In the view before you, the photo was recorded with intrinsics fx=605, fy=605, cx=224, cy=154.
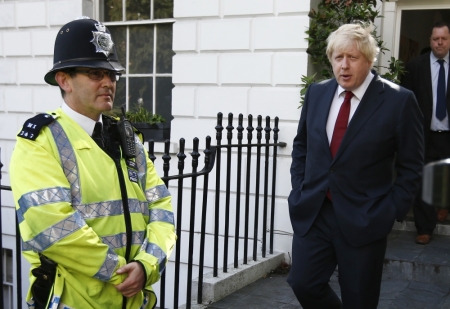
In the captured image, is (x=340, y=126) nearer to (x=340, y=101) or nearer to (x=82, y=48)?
(x=340, y=101)

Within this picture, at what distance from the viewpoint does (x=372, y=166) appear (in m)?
3.43

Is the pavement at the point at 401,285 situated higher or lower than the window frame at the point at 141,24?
lower

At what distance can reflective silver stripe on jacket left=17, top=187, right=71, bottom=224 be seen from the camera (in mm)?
2285

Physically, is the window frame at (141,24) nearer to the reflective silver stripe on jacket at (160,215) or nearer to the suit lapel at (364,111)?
the suit lapel at (364,111)

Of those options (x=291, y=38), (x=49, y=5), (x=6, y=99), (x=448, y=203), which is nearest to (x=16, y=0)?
(x=49, y=5)

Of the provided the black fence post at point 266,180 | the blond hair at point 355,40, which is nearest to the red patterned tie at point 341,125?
the blond hair at point 355,40

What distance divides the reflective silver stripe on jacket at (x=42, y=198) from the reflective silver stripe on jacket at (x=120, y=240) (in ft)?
0.81

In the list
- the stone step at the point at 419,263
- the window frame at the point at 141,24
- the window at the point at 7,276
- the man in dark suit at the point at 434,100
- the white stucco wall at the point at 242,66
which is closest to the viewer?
the stone step at the point at 419,263

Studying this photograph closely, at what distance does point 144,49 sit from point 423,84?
3.42m

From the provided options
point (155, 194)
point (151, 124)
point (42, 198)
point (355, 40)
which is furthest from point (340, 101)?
point (151, 124)

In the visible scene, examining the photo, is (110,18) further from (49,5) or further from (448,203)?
(448,203)

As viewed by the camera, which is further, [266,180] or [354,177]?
[266,180]

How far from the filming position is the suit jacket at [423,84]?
6031 millimetres

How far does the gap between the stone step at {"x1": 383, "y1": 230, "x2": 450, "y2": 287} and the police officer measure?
3.22m
